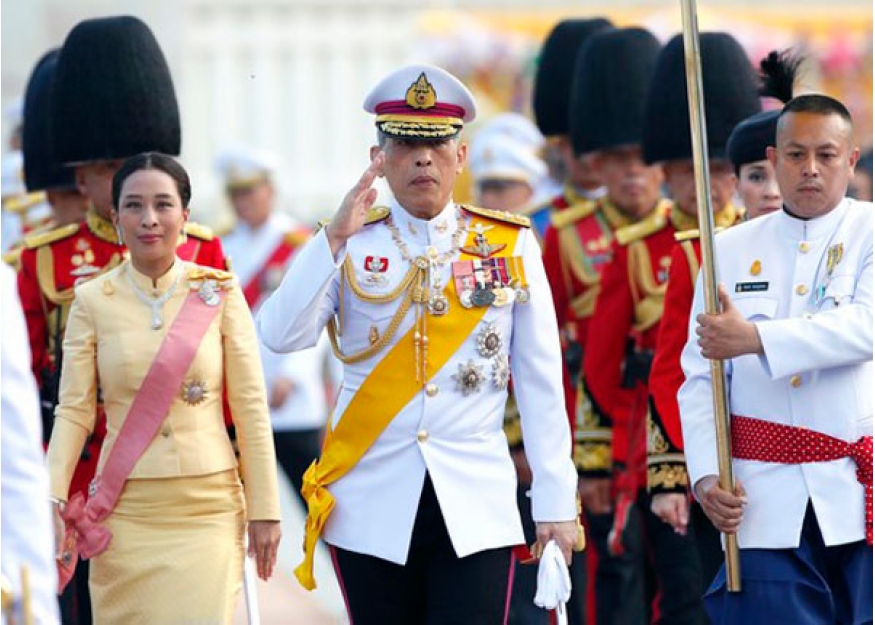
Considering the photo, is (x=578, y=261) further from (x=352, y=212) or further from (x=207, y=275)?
(x=352, y=212)

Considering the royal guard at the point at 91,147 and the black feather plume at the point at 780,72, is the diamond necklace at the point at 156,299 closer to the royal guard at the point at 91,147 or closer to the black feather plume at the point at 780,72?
the royal guard at the point at 91,147

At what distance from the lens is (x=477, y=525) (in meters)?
7.61

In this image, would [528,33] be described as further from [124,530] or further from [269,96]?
[124,530]

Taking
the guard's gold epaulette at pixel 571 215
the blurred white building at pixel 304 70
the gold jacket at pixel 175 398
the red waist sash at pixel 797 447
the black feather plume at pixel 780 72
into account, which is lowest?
the red waist sash at pixel 797 447

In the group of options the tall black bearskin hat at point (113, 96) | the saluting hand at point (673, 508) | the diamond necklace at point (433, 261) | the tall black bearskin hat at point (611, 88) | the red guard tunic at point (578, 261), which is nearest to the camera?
the diamond necklace at point (433, 261)

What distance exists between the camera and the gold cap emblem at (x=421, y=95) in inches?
308

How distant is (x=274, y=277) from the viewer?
14633 millimetres

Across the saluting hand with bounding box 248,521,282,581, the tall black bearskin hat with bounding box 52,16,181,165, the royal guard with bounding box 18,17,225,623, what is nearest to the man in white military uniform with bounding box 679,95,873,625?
the saluting hand with bounding box 248,521,282,581

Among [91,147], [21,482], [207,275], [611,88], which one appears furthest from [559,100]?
[21,482]

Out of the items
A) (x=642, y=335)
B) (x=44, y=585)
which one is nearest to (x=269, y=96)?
(x=642, y=335)

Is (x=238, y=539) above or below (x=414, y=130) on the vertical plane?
below

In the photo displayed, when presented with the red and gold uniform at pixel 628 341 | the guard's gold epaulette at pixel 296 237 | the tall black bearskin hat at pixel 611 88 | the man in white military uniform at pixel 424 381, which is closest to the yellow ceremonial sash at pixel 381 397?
the man in white military uniform at pixel 424 381

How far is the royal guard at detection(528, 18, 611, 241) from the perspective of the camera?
11.8 metres

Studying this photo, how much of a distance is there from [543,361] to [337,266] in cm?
63
